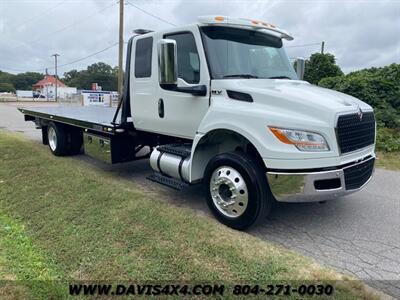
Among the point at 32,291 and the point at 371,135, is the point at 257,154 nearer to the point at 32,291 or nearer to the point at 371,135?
the point at 371,135

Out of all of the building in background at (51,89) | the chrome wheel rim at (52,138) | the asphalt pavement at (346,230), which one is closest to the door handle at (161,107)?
the asphalt pavement at (346,230)

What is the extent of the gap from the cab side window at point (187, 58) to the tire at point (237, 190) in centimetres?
121

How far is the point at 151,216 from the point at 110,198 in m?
0.98

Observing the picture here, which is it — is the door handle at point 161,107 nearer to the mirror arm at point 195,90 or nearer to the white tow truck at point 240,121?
the white tow truck at point 240,121

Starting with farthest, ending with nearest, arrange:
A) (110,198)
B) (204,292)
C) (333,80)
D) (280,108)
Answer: (333,80) → (110,198) → (280,108) → (204,292)

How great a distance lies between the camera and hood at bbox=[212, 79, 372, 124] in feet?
12.1

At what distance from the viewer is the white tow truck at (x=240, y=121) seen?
146 inches

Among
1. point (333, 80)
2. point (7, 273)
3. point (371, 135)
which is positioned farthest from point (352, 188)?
point (333, 80)

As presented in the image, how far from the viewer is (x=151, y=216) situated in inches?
174

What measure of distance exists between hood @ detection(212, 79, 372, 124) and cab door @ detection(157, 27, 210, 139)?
12.6 inches

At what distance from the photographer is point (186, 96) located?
4.82 meters

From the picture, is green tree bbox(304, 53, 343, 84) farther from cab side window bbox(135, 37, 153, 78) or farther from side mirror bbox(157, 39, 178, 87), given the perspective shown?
side mirror bbox(157, 39, 178, 87)

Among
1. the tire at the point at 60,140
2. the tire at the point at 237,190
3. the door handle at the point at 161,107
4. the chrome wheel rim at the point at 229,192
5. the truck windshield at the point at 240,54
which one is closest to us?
the tire at the point at 237,190

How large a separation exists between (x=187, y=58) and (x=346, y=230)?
298 centimetres
